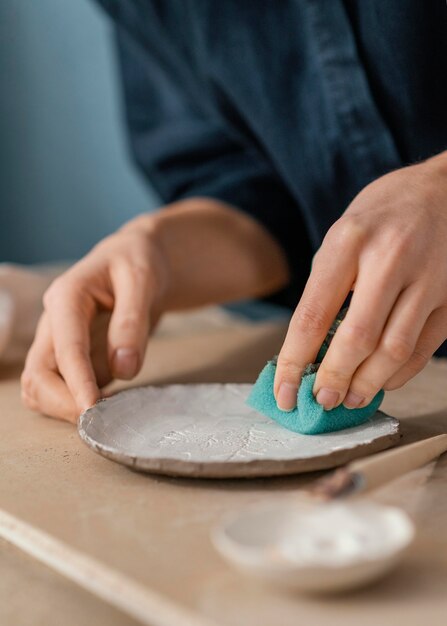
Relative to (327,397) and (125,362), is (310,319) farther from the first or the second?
(125,362)

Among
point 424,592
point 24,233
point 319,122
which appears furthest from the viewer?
point 24,233

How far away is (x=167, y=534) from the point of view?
448 millimetres

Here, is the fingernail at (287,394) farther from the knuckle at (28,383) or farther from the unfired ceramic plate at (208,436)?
the knuckle at (28,383)

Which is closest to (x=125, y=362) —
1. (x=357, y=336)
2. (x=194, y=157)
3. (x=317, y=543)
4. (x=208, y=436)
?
(x=208, y=436)

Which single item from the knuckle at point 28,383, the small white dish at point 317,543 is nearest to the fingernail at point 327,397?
the small white dish at point 317,543

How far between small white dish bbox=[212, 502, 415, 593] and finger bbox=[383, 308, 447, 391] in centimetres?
19

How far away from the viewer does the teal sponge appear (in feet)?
1.82

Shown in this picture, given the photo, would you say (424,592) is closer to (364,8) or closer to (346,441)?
(346,441)

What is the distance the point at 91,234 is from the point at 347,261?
5.16 feet

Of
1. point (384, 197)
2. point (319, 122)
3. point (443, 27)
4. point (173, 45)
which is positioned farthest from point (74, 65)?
point (384, 197)

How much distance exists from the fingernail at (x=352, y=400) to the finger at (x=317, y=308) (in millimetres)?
35

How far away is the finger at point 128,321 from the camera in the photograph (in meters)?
0.70

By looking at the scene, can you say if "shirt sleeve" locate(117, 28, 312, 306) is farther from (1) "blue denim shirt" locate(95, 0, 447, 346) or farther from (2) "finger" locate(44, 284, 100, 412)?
(2) "finger" locate(44, 284, 100, 412)

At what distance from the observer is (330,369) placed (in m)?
0.53
